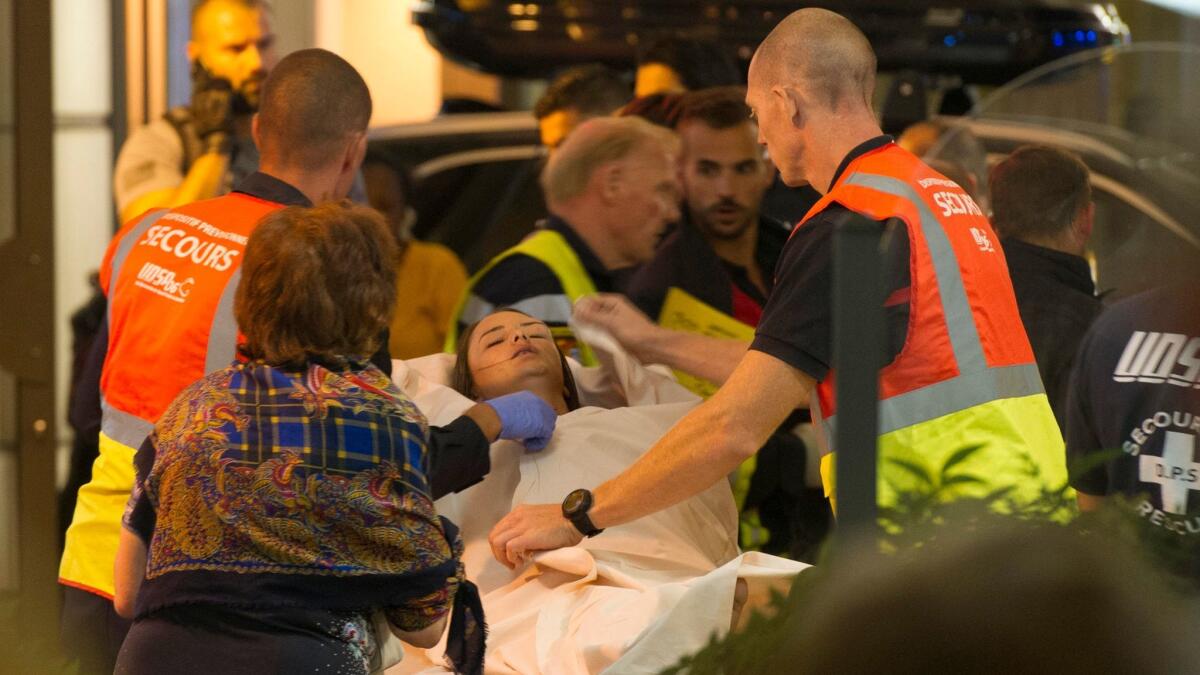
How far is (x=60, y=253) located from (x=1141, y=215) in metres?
3.37

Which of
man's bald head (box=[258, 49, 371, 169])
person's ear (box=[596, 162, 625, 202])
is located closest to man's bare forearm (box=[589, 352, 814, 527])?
man's bald head (box=[258, 49, 371, 169])

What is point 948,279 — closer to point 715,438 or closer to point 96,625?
point 715,438

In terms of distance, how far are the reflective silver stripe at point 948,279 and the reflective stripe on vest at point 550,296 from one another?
53.3 inches

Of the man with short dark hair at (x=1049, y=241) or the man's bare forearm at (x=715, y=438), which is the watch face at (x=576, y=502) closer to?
the man's bare forearm at (x=715, y=438)

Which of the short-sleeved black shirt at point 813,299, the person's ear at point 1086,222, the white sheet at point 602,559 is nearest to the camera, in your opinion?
the short-sleeved black shirt at point 813,299

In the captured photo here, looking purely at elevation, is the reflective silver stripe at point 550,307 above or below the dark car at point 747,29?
below

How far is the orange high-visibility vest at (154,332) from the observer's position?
10.1 feet

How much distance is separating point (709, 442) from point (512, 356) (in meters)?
1.01

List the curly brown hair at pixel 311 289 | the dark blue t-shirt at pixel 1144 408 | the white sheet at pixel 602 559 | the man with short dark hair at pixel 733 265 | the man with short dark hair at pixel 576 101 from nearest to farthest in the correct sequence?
the dark blue t-shirt at pixel 1144 408, the curly brown hair at pixel 311 289, the white sheet at pixel 602 559, the man with short dark hair at pixel 733 265, the man with short dark hair at pixel 576 101

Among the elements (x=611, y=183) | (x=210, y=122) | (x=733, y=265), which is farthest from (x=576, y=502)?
(x=210, y=122)

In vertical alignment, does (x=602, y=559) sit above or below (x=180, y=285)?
below

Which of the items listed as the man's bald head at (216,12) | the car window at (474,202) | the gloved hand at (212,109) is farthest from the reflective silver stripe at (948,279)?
the car window at (474,202)

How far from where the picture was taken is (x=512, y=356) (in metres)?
3.77

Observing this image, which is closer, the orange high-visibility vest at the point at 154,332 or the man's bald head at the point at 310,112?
the orange high-visibility vest at the point at 154,332
